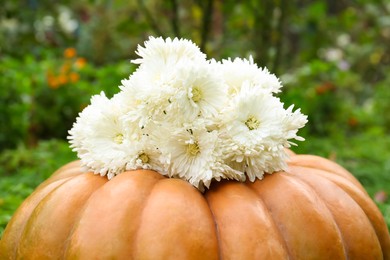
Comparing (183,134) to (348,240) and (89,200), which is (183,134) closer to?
(89,200)

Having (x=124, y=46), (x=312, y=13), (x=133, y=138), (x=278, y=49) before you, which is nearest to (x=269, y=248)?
(x=133, y=138)

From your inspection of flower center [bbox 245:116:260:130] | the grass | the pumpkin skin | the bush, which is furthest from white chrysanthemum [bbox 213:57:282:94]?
the bush

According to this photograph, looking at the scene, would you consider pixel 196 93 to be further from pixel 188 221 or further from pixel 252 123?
pixel 188 221

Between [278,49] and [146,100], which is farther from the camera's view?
[278,49]

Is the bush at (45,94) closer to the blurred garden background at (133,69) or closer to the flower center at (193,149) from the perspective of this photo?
the blurred garden background at (133,69)

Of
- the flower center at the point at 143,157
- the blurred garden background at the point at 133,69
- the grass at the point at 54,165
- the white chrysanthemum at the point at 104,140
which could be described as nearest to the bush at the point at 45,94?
the blurred garden background at the point at 133,69

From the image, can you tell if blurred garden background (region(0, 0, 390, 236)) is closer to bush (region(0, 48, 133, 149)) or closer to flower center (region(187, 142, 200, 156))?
bush (region(0, 48, 133, 149))

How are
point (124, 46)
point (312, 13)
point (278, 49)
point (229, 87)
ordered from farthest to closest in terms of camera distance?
1. point (124, 46)
2. point (312, 13)
3. point (278, 49)
4. point (229, 87)
